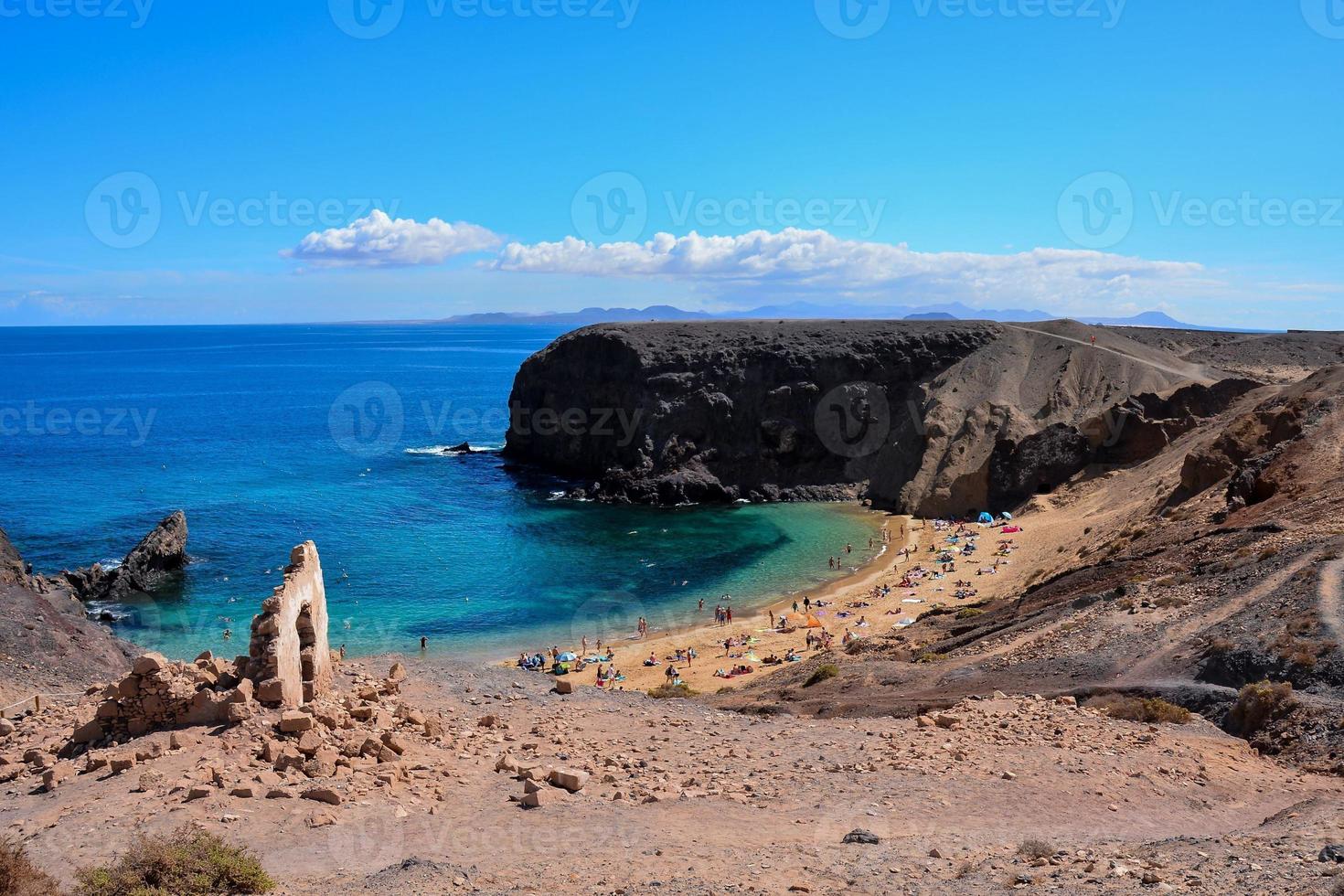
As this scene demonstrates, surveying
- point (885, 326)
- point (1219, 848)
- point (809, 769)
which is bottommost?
point (809, 769)

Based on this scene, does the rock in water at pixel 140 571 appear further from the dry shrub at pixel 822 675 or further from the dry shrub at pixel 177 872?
the dry shrub at pixel 177 872

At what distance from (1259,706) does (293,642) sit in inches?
672

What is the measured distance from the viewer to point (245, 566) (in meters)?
44.2

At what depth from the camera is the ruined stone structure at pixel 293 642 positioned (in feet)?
51.5

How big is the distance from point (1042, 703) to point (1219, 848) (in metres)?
6.79

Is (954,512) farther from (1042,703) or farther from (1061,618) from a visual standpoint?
(1042,703)

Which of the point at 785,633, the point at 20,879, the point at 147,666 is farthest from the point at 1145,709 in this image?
the point at 785,633

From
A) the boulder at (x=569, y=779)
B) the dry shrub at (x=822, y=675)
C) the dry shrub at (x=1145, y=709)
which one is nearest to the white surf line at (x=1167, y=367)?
the dry shrub at (x=822, y=675)

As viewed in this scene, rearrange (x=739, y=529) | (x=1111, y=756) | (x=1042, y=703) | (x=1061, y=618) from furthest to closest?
(x=739, y=529), (x=1061, y=618), (x=1042, y=703), (x=1111, y=756)

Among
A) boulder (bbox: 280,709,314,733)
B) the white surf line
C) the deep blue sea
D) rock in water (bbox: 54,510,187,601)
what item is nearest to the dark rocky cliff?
the deep blue sea

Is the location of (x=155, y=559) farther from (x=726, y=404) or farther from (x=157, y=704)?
(x=726, y=404)

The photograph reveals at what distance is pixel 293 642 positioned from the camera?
16.6 meters

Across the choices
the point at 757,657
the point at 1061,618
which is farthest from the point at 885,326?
the point at 1061,618

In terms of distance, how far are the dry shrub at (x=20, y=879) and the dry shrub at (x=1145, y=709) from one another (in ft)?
54.1
